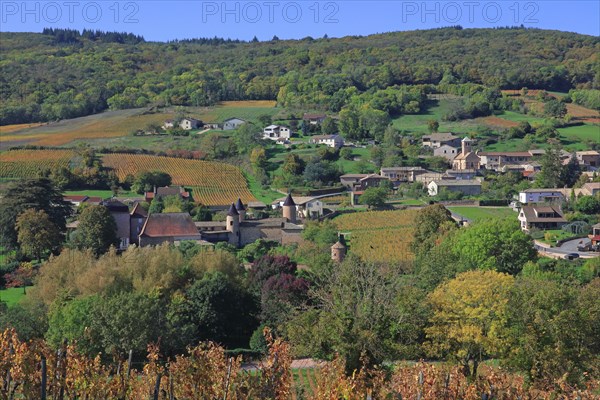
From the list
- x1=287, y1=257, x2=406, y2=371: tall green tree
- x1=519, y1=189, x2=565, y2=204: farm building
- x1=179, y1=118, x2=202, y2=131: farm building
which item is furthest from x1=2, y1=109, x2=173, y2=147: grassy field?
x1=287, y1=257, x2=406, y2=371: tall green tree

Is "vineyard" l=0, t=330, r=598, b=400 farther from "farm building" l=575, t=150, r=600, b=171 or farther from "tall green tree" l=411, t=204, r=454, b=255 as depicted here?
"farm building" l=575, t=150, r=600, b=171

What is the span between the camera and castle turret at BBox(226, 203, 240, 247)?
44.3m

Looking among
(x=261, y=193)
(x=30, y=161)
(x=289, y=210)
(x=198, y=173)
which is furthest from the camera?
(x=198, y=173)

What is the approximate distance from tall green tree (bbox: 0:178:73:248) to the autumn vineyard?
43.6 ft

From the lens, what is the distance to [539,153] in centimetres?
6788

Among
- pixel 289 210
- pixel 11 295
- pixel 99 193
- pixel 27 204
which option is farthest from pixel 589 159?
pixel 11 295

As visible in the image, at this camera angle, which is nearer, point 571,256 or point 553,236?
point 571,256

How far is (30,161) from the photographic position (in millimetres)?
60562

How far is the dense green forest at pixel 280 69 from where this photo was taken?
9800 centimetres

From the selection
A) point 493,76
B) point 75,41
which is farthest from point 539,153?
point 75,41

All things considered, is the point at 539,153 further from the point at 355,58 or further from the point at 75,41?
the point at 75,41

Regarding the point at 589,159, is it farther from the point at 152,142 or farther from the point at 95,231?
the point at 95,231

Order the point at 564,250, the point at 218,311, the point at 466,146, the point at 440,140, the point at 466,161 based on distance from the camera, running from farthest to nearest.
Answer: the point at 440,140, the point at 466,146, the point at 466,161, the point at 564,250, the point at 218,311

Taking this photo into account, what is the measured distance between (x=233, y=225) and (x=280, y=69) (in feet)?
269
